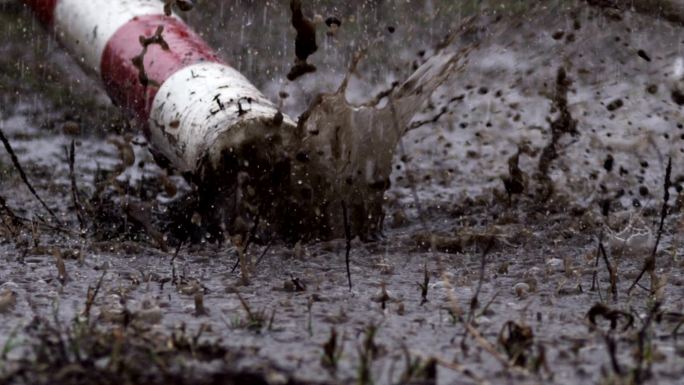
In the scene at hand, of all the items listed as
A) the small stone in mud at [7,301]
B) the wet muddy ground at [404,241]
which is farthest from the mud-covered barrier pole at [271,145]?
the small stone in mud at [7,301]

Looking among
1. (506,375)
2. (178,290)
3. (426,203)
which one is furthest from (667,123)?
(506,375)

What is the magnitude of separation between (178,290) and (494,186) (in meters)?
2.73

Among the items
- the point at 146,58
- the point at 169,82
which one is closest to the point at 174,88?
the point at 169,82

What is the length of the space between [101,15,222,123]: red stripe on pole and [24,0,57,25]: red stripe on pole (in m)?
0.71

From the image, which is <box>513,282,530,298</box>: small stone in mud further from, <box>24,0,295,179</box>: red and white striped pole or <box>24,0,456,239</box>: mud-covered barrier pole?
<box>24,0,295,179</box>: red and white striped pole

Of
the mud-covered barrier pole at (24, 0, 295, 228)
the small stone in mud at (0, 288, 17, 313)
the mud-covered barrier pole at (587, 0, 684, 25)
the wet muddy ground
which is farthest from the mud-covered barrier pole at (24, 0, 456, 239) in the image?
the mud-covered barrier pole at (587, 0, 684, 25)

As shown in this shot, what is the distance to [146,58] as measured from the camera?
201 inches

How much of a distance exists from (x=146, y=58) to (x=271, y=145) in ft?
3.30

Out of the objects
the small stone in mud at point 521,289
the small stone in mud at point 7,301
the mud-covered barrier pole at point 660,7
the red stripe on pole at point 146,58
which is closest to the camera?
the small stone in mud at point 7,301

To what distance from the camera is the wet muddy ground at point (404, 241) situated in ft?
8.12

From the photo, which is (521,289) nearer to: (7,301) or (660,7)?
(7,301)

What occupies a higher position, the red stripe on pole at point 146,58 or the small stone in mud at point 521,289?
the red stripe on pole at point 146,58

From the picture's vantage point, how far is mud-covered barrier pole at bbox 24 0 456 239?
4406 millimetres

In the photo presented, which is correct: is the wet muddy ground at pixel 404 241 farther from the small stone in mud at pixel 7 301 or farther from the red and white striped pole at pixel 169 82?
the red and white striped pole at pixel 169 82
